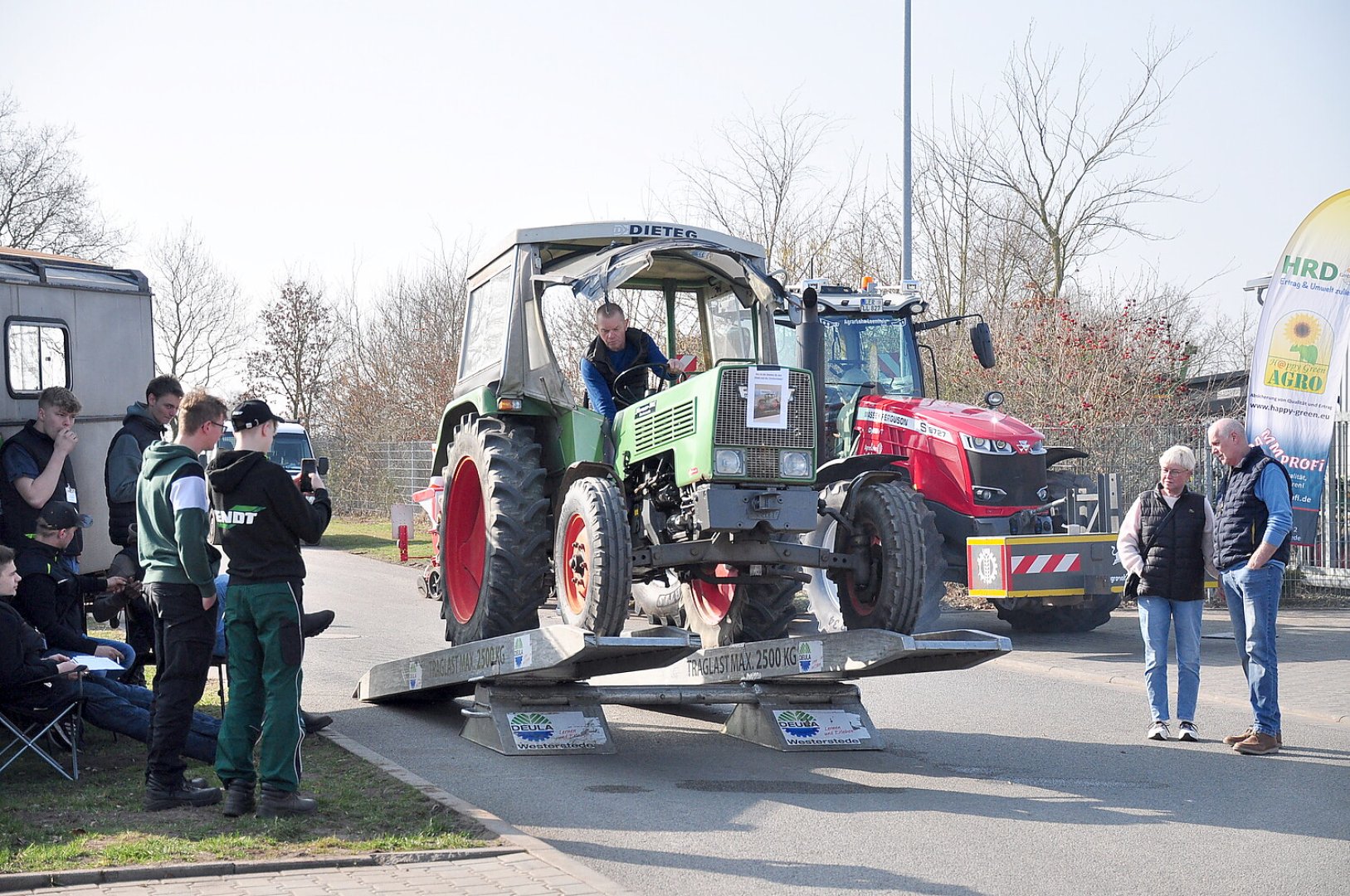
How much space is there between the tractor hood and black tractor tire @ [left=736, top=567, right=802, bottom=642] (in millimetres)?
3956

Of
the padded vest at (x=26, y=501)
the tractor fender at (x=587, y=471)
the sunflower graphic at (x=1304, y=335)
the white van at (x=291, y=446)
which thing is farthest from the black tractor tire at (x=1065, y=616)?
the white van at (x=291, y=446)

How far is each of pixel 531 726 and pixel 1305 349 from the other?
11.0m

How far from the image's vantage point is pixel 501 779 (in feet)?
24.4

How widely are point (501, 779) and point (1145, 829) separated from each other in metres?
3.28

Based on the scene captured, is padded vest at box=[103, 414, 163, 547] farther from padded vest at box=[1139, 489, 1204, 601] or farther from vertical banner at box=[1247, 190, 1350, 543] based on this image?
vertical banner at box=[1247, 190, 1350, 543]

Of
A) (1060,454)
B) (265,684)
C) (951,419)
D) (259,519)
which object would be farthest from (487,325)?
(1060,454)

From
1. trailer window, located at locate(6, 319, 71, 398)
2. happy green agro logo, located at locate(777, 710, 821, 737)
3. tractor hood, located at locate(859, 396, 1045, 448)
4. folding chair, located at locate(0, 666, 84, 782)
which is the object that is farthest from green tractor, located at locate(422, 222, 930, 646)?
trailer window, located at locate(6, 319, 71, 398)

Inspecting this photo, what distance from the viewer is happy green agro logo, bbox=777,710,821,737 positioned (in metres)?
8.55

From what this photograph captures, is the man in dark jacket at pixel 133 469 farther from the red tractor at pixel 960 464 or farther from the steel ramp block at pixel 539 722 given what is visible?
the red tractor at pixel 960 464

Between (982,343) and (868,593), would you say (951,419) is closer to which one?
(982,343)

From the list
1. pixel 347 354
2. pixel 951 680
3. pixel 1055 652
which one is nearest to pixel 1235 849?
pixel 951 680

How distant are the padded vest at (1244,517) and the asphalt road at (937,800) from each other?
47.7 inches

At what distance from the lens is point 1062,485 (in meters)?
13.8

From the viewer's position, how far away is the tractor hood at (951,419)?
42.7 feet
